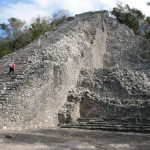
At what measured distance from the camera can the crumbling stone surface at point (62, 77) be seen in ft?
50.6

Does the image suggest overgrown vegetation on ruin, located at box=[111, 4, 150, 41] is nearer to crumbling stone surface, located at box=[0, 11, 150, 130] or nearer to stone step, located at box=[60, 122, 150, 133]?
crumbling stone surface, located at box=[0, 11, 150, 130]

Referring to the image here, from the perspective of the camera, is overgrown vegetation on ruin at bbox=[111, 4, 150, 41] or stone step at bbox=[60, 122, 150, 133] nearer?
stone step at bbox=[60, 122, 150, 133]

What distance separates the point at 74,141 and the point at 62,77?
627 centimetres

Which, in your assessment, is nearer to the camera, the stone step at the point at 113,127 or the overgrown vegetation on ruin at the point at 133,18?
the stone step at the point at 113,127

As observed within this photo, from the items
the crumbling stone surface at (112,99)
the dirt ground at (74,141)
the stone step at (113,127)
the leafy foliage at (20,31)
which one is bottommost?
the dirt ground at (74,141)

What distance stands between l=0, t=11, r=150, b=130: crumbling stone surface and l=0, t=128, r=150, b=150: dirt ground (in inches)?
76.6

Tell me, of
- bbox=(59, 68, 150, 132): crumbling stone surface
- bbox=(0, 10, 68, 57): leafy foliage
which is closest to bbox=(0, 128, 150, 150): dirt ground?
bbox=(59, 68, 150, 132): crumbling stone surface

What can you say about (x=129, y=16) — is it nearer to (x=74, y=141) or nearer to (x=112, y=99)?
(x=112, y=99)

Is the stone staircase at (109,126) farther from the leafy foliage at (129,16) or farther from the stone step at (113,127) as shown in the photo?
the leafy foliage at (129,16)

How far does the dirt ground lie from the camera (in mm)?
10961

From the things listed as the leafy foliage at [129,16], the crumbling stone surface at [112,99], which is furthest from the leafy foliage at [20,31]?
the crumbling stone surface at [112,99]

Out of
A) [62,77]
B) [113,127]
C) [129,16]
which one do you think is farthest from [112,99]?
[129,16]

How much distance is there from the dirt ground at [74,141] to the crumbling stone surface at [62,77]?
6.38 ft

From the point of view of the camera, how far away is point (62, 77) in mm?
18109
